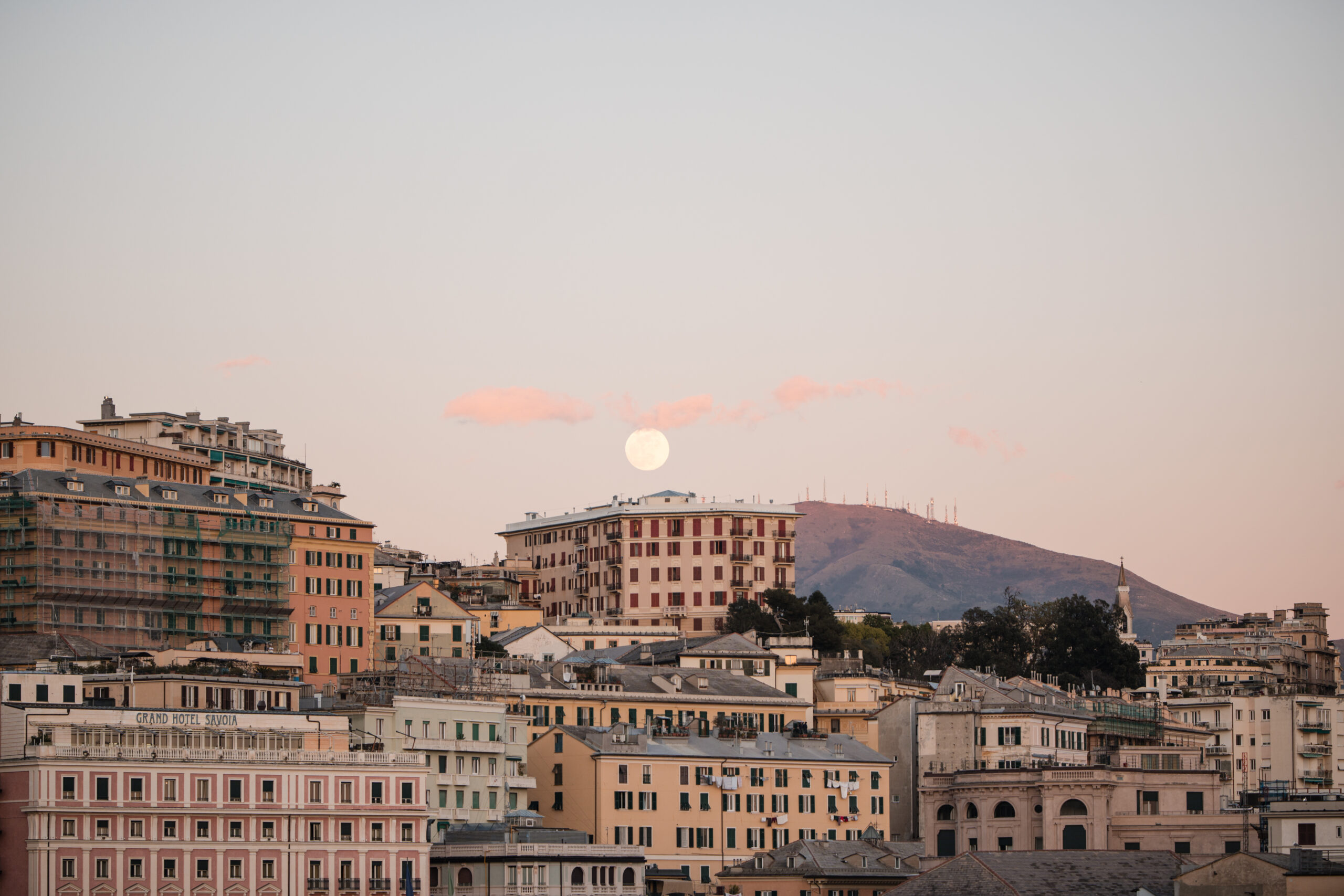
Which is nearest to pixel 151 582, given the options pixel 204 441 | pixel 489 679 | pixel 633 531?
pixel 489 679

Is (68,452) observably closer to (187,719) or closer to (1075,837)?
(187,719)

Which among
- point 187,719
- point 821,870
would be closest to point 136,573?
point 187,719

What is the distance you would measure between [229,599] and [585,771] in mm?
26379

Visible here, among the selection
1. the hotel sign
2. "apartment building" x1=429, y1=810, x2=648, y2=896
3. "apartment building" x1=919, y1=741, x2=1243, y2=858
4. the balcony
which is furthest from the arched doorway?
the balcony

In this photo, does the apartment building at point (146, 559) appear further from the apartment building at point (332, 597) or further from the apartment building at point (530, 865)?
the apartment building at point (530, 865)

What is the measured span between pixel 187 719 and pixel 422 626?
43548mm

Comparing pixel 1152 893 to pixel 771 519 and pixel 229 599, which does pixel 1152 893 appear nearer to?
pixel 229 599

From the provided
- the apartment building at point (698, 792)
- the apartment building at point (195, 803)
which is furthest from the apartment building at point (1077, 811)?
the apartment building at point (195, 803)

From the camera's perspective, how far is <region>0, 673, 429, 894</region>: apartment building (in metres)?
83.6

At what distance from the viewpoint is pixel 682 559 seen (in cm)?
17975

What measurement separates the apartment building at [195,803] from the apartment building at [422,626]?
123ft

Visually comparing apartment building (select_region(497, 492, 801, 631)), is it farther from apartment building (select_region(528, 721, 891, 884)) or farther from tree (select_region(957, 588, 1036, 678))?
apartment building (select_region(528, 721, 891, 884))

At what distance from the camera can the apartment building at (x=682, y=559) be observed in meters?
178

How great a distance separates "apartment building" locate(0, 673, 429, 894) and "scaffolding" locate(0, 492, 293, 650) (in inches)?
958
